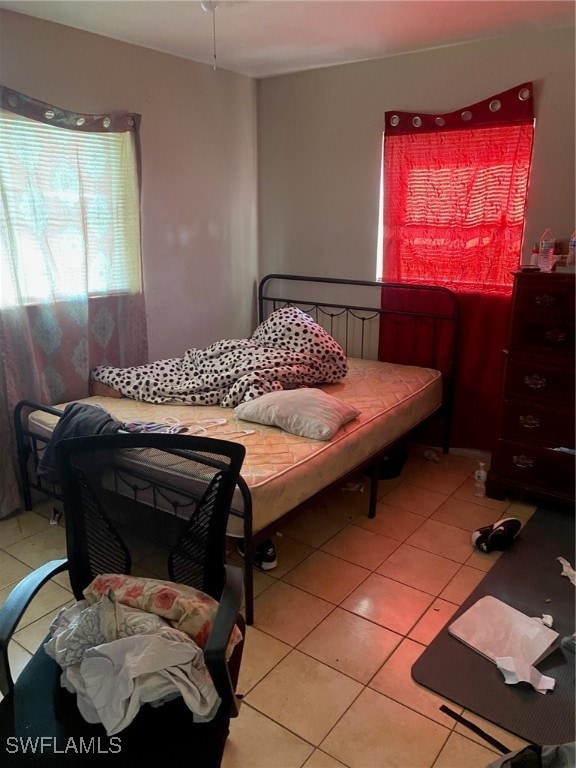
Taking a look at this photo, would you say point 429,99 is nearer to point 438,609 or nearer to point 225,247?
point 225,247

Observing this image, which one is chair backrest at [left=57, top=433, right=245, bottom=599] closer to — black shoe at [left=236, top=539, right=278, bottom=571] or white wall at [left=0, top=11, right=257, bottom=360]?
black shoe at [left=236, top=539, right=278, bottom=571]

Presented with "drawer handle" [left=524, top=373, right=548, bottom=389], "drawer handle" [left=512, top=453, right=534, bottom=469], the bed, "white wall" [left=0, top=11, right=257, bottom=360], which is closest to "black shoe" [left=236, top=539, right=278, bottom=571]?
the bed

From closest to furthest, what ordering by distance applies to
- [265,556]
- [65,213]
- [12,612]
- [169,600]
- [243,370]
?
[12,612], [169,600], [265,556], [65,213], [243,370]

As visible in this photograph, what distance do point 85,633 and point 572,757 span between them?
4.07 feet

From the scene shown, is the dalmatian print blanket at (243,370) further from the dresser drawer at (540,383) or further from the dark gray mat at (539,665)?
the dark gray mat at (539,665)

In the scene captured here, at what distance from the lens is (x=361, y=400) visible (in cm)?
306

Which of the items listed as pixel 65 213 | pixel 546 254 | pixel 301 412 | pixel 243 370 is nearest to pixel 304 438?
pixel 301 412

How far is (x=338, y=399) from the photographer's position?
9.78ft

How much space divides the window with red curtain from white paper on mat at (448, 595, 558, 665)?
4.87ft

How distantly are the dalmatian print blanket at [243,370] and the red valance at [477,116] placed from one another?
1268 millimetres

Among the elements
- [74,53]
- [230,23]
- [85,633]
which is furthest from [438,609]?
[74,53]

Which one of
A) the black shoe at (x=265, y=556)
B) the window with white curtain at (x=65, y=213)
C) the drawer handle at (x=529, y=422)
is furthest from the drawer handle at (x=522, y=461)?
the window with white curtain at (x=65, y=213)

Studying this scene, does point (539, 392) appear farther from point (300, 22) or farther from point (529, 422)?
point (300, 22)
